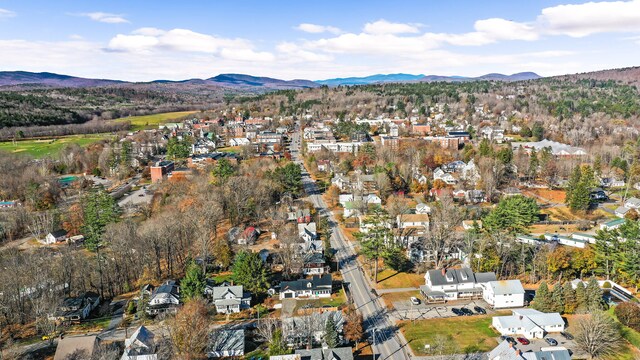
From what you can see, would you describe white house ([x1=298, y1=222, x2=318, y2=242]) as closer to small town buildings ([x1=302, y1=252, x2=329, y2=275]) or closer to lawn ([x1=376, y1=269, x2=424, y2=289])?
small town buildings ([x1=302, y1=252, x2=329, y2=275])

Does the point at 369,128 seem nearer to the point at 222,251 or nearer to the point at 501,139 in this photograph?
the point at 501,139

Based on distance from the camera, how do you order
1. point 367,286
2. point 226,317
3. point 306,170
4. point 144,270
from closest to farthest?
point 226,317 → point 367,286 → point 144,270 → point 306,170

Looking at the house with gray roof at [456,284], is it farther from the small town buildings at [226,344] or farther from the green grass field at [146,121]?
the green grass field at [146,121]

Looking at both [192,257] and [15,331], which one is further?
[192,257]

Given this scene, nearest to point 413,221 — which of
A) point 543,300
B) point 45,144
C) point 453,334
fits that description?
point 543,300

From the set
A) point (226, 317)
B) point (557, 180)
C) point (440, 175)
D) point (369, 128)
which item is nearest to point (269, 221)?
point (226, 317)

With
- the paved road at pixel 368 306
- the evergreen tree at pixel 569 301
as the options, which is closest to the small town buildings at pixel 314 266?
the paved road at pixel 368 306

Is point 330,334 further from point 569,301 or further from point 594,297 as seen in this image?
point 594,297

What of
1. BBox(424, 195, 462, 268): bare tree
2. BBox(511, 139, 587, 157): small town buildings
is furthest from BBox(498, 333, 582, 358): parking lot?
BBox(511, 139, 587, 157): small town buildings
